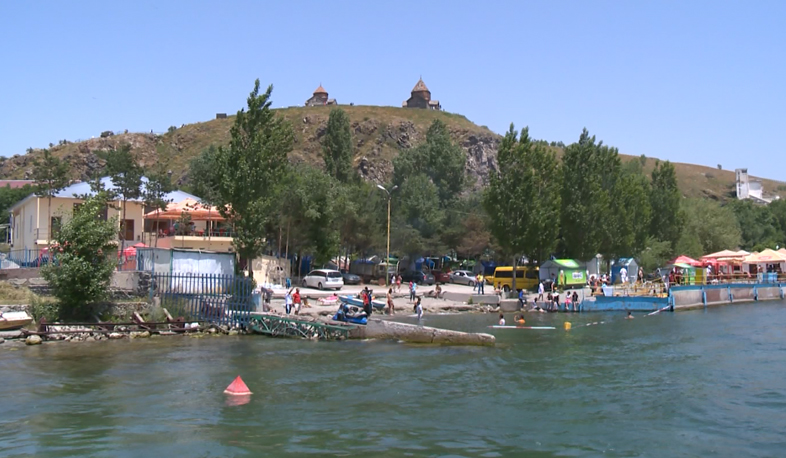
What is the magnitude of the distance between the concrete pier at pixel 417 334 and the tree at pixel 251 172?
11.6 metres

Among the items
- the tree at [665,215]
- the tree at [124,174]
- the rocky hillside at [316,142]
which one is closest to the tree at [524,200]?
the tree at [665,215]

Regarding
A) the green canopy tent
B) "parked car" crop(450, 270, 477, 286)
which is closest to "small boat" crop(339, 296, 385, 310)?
the green canopy tent

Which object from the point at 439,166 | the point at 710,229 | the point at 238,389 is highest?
the point at 439,166

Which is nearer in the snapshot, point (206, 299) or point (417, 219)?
point (206, 299)

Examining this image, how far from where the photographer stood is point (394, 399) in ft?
60.6

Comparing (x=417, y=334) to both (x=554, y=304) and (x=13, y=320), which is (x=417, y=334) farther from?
(x=554, y=304)

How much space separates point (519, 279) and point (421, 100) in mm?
117778

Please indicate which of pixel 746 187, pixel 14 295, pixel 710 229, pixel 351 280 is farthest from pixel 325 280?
pixel 746 187

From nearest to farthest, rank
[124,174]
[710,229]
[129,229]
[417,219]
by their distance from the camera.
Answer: [124,174]
[129,229]
[417,219]
[710,229]

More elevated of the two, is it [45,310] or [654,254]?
[654,254]

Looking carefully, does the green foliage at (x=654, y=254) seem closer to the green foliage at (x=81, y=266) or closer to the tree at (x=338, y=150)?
the tree at (x=338, y=150)

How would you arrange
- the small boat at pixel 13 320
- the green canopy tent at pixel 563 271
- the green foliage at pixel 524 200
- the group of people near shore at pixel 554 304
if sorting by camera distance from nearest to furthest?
the small boat at pixel 13 320 → the group of people near shore at pixel 554 304 → the green canopy tent at pixel 563 271 → the green foliage at pixel 524 200

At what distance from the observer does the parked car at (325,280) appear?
5056cm

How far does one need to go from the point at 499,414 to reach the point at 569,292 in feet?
106
